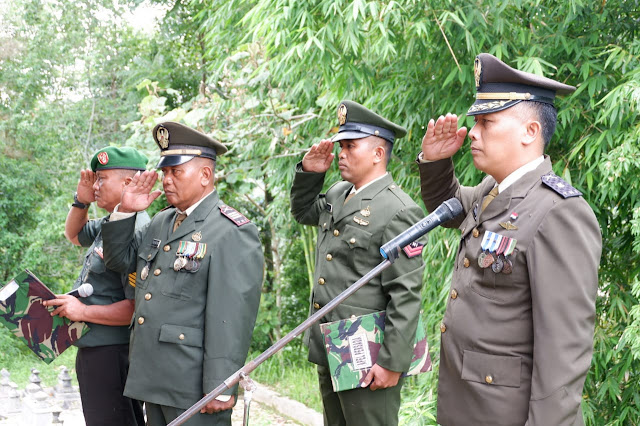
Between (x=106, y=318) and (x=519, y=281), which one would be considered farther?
(x=106, y=318)

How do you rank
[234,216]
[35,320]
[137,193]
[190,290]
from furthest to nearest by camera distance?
[35,320] < [137,193] < [234,216] < [190,290]

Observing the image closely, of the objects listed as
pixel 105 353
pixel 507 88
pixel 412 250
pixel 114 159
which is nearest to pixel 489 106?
pixel 507 88

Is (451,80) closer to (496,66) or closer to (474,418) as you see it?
(496,66)

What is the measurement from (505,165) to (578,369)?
61 centimetres

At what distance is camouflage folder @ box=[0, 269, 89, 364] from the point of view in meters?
3.21

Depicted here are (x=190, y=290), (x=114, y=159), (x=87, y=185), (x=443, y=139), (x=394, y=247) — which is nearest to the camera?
(x=394, y=247)

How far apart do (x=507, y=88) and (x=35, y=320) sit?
2.43 metres

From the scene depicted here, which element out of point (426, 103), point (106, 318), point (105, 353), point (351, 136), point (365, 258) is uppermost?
point (351, 136)

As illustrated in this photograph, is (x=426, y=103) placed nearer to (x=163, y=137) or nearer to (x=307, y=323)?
(x=163, y=137)

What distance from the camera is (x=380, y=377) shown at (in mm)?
2717

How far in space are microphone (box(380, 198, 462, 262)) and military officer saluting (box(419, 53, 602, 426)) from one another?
0.19 metres

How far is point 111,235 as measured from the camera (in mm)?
3094

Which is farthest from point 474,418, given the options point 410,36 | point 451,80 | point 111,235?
point 410,36

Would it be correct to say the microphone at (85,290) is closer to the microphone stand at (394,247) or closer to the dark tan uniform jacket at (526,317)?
the microphone stand at (394,247)
